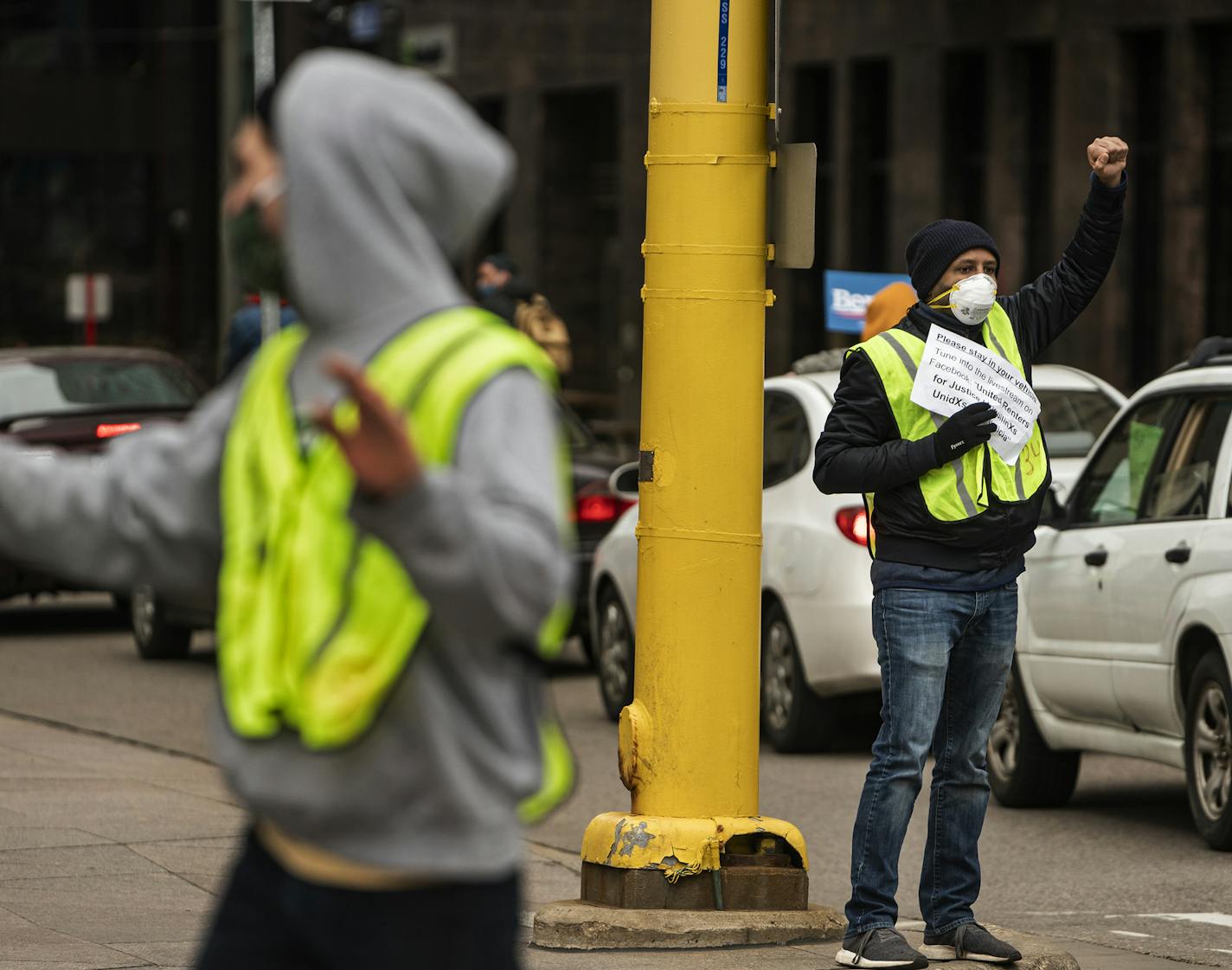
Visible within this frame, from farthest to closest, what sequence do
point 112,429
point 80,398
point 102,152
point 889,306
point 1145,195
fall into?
point 102,152
point 1145,195
point 80,398
point 112,429
point 889,306

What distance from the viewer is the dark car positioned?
50.8ft

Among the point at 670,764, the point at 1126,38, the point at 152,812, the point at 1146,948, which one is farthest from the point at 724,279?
the point at 1126,38

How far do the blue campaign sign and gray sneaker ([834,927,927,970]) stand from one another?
778 cm

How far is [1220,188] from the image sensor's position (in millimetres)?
24641

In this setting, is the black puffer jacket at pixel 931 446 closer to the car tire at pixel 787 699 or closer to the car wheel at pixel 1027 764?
the car wheel at pixel 1027 764

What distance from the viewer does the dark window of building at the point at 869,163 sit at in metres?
29.6

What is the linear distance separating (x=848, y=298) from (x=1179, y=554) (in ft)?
16.8

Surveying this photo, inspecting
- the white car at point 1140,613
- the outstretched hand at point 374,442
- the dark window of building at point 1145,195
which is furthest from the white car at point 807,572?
the dark window of building at point 1145,195

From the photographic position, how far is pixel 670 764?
712 centimetres

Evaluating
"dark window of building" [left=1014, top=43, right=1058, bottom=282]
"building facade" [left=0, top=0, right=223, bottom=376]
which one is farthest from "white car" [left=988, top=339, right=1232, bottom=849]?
"building facade" [left=0, top=0, right=223, bottom=376]

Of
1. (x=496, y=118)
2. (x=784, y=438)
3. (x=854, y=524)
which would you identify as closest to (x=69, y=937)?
(x=854, y=524)

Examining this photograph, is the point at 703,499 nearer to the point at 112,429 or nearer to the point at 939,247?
the point at 939,247

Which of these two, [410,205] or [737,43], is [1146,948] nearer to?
[737,43]

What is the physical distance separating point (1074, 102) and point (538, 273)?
12.0 metres
